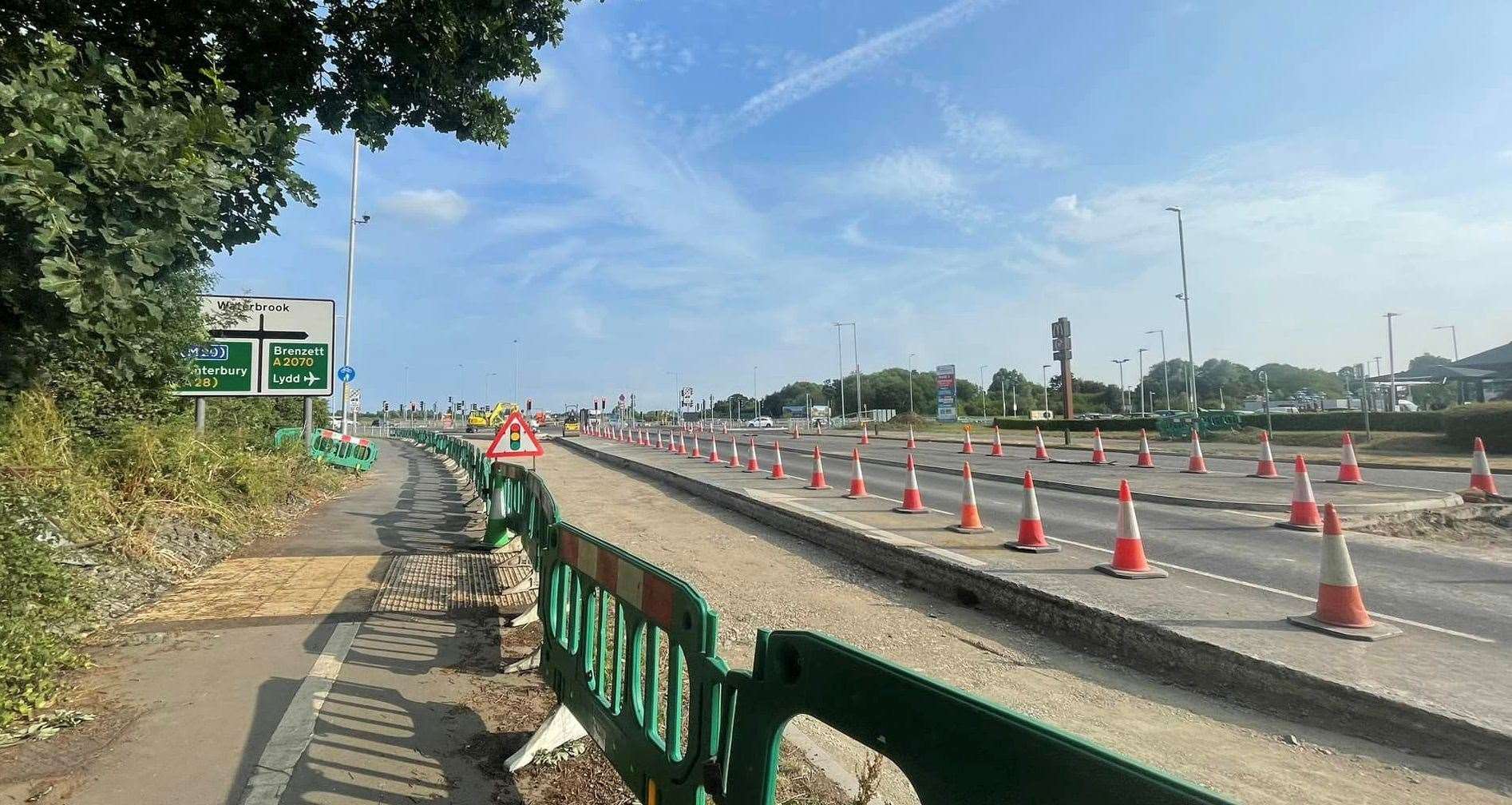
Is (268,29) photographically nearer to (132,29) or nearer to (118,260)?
(132,29)

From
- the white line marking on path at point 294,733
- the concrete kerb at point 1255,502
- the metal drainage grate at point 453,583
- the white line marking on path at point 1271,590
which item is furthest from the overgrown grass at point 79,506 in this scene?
the concrete kerb at point 1255,502

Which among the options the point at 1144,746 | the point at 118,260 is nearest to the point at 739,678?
the point at 1144,746

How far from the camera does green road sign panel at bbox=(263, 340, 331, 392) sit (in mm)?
16031

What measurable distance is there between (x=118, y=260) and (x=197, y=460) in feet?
22.5

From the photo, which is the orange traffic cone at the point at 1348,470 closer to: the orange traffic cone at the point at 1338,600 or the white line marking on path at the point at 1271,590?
the white line marking on path at the point at 1271,590

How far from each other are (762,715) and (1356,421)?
40.2 m

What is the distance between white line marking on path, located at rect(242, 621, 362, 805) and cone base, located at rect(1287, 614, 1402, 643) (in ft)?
21.0

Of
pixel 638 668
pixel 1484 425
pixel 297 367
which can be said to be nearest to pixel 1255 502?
pixel 638 668

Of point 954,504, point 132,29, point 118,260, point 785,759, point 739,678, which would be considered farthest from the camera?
point 954,504

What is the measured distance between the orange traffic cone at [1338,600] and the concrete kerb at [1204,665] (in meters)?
1.11

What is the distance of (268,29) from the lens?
6.96m

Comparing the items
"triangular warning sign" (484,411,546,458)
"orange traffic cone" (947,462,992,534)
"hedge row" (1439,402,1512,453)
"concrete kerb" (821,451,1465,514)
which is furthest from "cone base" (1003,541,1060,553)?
"hedge row" (1439,402,1512,453)

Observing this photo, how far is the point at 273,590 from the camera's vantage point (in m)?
7.32

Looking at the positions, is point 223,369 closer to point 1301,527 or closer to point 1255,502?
point 1301,527
